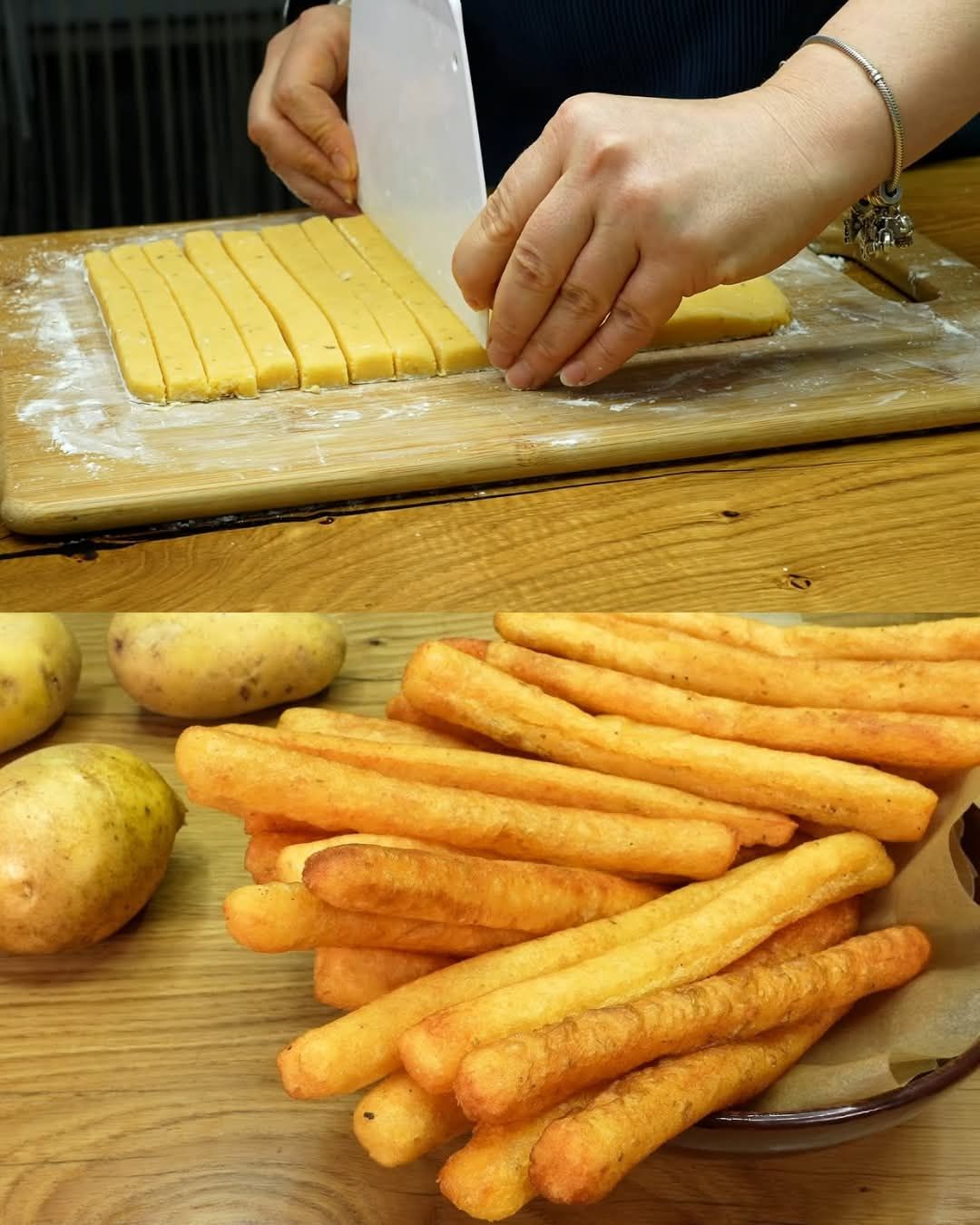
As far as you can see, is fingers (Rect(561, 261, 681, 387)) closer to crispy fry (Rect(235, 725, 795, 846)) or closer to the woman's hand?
the woman's hand

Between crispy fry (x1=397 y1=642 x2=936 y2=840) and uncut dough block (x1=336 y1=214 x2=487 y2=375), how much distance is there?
810 millimetres

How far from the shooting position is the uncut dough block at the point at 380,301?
1.87 meters

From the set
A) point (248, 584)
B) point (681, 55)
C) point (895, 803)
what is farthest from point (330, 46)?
point (895, 803)

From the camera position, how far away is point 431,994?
928mm

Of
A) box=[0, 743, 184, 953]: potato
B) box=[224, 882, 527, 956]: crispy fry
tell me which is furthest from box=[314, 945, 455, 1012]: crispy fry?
box=[0, 743, 184, 953]: potato

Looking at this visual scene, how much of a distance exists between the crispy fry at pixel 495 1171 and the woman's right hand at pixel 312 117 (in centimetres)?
198

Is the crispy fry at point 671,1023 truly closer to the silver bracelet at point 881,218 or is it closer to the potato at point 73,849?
the potato at point 73,849

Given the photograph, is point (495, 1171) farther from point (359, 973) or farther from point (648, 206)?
point (648, 206)

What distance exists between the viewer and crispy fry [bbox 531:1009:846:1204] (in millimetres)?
790

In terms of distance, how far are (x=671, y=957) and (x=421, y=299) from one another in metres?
1.34

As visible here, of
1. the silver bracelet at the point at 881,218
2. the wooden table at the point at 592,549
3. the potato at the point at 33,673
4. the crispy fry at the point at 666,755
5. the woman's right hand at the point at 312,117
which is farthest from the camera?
the woman's right hand at the point at 312,117

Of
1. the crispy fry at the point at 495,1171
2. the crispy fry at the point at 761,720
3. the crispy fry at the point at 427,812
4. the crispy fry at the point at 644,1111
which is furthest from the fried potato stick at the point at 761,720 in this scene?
the crispy fry at the point at 495,1171

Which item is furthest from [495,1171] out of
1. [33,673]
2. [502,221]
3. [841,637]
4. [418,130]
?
[418,130]

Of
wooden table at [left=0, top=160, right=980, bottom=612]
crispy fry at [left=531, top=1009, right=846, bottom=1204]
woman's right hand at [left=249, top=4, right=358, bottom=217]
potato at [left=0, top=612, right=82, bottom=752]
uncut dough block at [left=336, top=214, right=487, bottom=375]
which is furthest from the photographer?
woman's right hand at [left=249, top=4, right=358, bottom=217]
